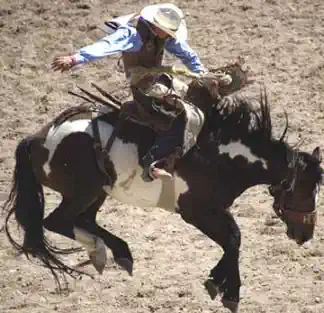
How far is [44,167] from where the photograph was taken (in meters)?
6.32

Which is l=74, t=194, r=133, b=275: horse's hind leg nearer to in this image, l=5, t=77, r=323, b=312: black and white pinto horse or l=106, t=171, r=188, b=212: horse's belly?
l=5, t=77, r=323, b=312: black and white pinto horse

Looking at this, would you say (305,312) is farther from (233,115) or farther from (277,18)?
(277,18)

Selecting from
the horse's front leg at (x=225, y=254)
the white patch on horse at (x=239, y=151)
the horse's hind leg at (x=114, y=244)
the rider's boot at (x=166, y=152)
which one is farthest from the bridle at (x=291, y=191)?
the horse's hind leg at (x=114, y=244)

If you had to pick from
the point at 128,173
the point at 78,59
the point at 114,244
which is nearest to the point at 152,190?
the point at 128,173

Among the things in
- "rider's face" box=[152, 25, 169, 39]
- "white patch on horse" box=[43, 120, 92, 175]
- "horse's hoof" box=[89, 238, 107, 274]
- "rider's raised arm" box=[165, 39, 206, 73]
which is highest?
"rider's face" box=[152, 25, 169, 39]

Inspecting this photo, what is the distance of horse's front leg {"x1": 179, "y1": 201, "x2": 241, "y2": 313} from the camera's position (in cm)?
611

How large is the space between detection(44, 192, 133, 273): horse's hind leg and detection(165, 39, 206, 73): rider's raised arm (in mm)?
983

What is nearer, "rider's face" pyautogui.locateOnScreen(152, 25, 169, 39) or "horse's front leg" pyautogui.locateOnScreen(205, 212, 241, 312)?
"rider's face" pyautogui.locateOnScreen(152, 25, 169, 39)

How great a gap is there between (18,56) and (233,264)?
5.50 m

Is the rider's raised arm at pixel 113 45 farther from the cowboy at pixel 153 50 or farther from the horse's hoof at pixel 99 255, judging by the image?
the horse's hoof at pixel 99 255

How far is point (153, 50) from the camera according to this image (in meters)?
6.00

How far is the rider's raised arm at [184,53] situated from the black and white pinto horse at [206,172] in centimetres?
18

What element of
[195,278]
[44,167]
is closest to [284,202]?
[195,278]

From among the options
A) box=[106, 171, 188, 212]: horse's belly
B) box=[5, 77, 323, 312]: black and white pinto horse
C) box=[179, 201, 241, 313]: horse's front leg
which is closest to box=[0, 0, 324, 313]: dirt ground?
box=[179, 201, 241, 313]: horse's front leg
